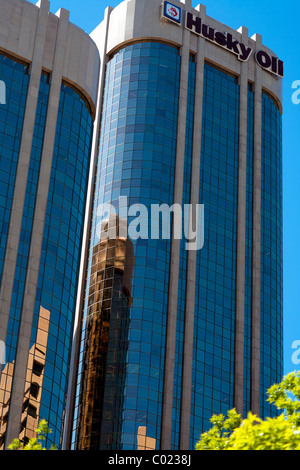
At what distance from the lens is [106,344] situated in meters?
129

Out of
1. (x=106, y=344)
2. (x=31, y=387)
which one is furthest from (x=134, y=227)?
(x=31, y=387)

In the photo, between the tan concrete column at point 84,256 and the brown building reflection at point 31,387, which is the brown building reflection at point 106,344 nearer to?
the tan concrete column at point 84,256

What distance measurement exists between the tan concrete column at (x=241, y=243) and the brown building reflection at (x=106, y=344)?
19.2 meters

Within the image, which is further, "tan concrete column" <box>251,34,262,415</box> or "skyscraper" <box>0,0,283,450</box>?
"tan concrete column" <box>251,34,262,415</box>

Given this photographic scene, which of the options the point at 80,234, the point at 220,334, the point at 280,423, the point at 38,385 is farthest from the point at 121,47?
the point at 280,423

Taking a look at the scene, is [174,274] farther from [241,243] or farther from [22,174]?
[22,174]

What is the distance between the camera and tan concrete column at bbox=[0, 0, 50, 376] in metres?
117

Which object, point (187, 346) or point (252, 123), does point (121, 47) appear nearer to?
point (252, 123)

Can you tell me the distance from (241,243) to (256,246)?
3458 millimetres

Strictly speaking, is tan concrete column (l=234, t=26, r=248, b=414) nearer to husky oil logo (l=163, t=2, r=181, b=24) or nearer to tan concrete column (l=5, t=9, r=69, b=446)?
husky oil logo (l=163, t=2, r=181, b=24)

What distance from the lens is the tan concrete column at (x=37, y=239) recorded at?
112 metres

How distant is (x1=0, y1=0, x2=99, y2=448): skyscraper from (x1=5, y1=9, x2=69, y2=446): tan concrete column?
134 millimetres
